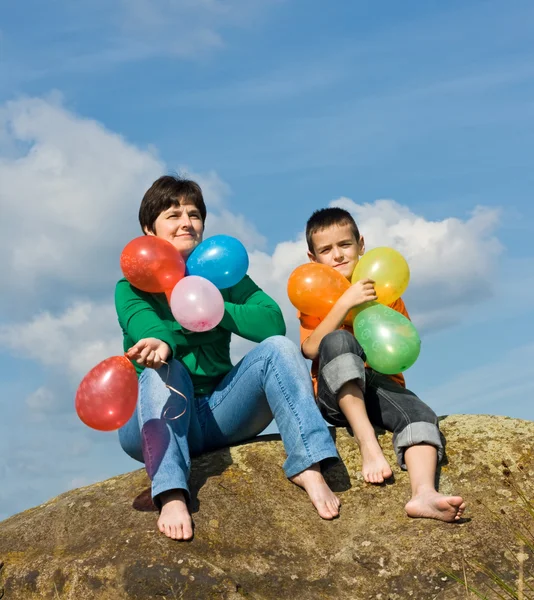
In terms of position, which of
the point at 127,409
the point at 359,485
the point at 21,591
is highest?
the point at 127,409

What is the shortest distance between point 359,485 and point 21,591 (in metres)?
1.99

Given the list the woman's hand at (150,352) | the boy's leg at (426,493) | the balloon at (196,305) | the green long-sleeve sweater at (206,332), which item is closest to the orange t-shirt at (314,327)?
the green long-sleeve sweater at (206,332)

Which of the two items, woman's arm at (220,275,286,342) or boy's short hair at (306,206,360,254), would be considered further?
boy's short hair at (306,206,360,254)

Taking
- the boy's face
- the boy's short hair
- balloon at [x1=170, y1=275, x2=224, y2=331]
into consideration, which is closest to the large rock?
balloon at [x1=170, y1=275, x2=224, y2=331]

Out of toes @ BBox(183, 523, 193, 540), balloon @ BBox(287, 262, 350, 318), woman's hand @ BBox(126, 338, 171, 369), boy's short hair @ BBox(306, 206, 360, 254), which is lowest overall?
toes @ BBox(183, 523, 193, 540)

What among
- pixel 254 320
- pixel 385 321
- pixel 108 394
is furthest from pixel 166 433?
pixel 385 321

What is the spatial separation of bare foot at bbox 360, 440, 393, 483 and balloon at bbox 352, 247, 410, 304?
3.26 ft

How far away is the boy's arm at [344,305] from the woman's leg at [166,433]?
3.01 feet

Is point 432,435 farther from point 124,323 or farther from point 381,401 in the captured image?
point 124,323

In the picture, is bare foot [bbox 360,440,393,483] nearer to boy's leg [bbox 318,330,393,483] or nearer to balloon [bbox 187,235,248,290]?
boy's leg [bbox 318,330,393,483]

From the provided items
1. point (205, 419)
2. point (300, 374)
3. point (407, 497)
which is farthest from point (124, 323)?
point (407, 497)

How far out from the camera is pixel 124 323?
440 cm

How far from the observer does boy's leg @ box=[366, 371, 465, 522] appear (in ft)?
13.0

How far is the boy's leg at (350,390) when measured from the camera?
4.33m
